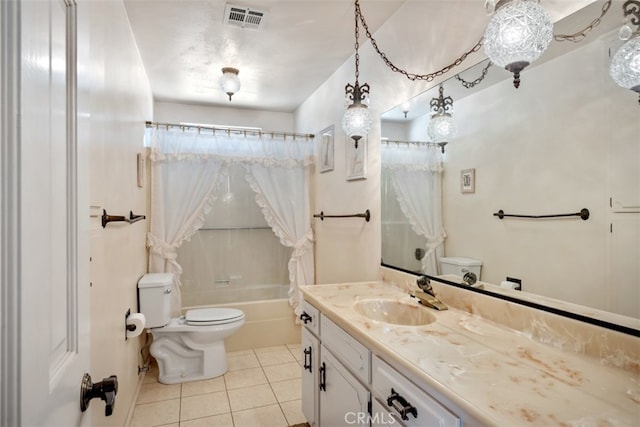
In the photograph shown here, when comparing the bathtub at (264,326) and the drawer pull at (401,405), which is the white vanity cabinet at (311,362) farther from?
the bathtub at (264,326)

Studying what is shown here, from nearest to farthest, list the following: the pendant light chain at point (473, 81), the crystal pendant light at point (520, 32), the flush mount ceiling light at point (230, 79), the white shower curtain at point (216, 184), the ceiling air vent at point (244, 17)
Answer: the crystal pendant light at point (520, 32) → the pendant light chain at point (473, 81) → the ceiling air vent at point (244, 17) → the flush mount ceiling light at point (230, 79) → the white shower curtain at point (216, 184)

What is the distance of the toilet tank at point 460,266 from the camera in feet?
5.16

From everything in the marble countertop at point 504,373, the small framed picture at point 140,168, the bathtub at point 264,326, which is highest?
the small framed picture at point 140,168

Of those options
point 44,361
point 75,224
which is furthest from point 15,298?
point 75,224

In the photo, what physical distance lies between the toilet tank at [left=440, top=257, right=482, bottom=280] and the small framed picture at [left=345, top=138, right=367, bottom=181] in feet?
3.04

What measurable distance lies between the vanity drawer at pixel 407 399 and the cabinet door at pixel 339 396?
0.13 meters

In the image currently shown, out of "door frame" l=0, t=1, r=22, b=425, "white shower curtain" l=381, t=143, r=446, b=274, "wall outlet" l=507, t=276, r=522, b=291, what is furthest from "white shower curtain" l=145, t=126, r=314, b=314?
"door frame" l=0, t=1, r=22, b=425

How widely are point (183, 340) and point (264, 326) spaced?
0.85m

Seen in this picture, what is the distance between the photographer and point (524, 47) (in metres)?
1.15

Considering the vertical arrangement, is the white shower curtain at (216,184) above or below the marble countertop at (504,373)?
above

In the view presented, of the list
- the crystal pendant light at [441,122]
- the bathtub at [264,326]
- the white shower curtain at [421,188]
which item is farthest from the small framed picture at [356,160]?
the bathtub at [264,326]

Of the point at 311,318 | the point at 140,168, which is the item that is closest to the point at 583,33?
the point at 311,318

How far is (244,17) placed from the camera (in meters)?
2.13

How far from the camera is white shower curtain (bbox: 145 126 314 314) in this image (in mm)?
3061
